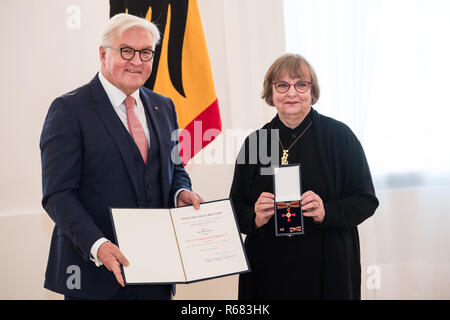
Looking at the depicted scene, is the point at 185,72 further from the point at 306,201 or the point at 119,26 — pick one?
the point at 306,201

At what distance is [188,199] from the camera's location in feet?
6.32

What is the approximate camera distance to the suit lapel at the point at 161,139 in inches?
74.1

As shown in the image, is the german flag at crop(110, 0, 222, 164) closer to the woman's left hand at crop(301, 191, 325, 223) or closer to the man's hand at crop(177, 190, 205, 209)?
the man's hand at crop(177, 190, 205, 209)

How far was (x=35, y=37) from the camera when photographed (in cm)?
338

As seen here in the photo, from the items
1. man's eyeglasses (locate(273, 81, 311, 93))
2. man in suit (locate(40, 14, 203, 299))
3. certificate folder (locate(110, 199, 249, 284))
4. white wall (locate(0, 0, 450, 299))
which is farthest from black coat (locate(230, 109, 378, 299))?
white wall (locate(0, 0, 450, 299))

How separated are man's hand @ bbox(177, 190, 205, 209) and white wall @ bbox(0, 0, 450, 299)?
1607mm

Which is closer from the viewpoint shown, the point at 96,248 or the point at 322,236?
the point at 96,248

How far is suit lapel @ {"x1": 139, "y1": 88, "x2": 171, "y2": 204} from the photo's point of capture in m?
1.88

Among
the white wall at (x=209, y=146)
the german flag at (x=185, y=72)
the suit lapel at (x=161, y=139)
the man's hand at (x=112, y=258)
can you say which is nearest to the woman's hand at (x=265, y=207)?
the suit lapel at (x=161, y=139)

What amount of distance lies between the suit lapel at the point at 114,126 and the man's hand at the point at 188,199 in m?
0.24

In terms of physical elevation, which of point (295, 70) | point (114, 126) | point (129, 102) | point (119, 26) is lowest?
point (114, 126)

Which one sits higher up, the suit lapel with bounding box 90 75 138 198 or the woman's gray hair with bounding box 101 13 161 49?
the woman's gray hair with bounding box 101 13 161 49

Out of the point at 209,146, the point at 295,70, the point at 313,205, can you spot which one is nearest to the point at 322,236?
the point at 313,205

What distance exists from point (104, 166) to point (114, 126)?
0.54 feet
